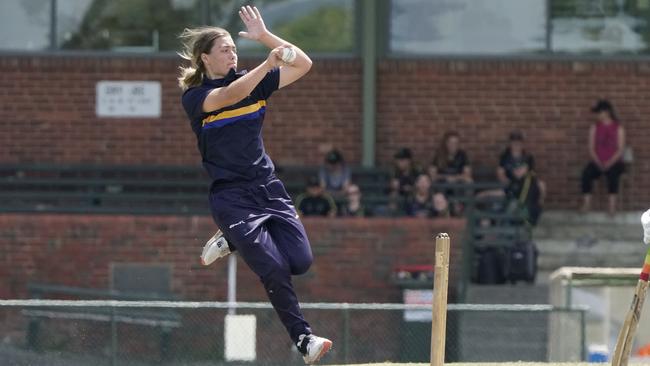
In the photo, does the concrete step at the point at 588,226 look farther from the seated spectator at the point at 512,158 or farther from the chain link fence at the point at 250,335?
the chain link fence at the point at 250,335

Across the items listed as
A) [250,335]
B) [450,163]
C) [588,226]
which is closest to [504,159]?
[450,163]

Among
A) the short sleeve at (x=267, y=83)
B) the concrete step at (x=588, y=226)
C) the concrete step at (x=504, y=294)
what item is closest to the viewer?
the short sleeve at (x=267, y=83)

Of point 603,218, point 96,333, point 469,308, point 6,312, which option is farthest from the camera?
point 603,218

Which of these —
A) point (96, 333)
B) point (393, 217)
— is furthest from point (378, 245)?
point (96, 333)

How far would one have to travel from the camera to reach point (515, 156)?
17.2 m

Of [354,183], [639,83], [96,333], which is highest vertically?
[639,83]

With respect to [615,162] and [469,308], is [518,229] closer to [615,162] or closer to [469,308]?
[615,162]

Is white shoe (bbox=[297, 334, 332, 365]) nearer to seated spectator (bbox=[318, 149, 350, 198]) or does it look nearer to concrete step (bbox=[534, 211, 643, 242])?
seated spectator (bbox=[318, 149, 350, 198])

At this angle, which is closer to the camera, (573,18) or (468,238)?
(468,238)

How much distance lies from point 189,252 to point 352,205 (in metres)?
1.82

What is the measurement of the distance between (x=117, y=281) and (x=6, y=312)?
9.03 feet

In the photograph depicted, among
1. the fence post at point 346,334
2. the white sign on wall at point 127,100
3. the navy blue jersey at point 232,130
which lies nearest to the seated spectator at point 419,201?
the white sign on wall at point 127,100

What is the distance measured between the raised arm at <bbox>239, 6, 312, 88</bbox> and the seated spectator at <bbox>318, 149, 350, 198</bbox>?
8758 millimetres

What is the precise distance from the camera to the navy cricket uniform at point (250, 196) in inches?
323
